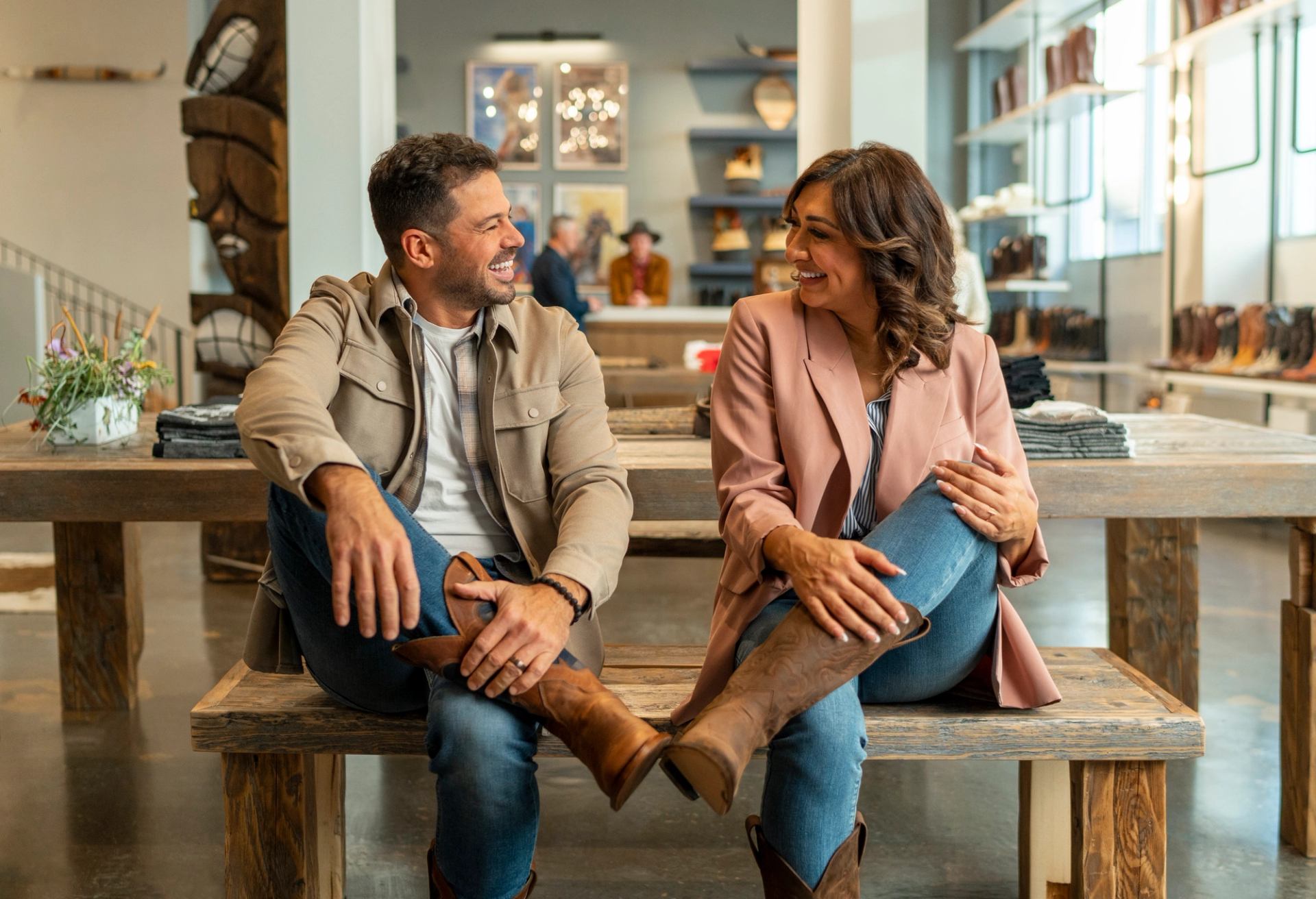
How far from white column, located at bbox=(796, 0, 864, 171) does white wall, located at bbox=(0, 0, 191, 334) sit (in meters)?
8.77

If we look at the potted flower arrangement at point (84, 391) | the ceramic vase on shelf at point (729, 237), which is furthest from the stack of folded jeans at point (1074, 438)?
the ceramic vase on shelf at point (729, 237)

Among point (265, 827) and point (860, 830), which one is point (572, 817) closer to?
point (265, 827)

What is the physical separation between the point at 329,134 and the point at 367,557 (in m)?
3.19

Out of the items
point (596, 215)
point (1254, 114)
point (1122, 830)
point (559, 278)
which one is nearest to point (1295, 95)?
point (1254, 114)

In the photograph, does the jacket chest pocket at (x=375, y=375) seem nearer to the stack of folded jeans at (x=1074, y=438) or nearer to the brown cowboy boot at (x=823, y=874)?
the brown cowboy boot at (x=823, y=874)

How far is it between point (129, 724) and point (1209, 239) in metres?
5.85

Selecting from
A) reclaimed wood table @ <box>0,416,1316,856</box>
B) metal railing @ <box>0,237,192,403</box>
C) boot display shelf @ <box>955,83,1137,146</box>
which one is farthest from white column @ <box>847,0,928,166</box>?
metal railing @ <box>0,237,192,403</box>

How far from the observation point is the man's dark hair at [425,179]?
194cm

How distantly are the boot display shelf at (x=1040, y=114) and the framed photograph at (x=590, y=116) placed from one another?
10.1 feet

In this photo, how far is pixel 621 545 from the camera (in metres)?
1.86

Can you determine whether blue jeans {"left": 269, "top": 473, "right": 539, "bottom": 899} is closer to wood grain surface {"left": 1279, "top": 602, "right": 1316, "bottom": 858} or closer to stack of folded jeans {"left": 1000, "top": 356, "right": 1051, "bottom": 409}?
stack of folded jeans {"left": 1000, "top": 356, "right": 1051, "bottom": 409}

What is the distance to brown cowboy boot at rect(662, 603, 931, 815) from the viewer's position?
1523 mm

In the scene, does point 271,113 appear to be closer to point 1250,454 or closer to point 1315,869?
point 1250,454

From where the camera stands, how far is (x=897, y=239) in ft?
6.23
